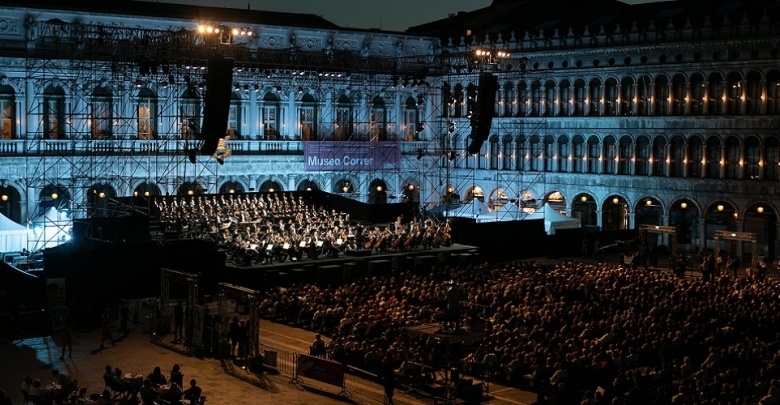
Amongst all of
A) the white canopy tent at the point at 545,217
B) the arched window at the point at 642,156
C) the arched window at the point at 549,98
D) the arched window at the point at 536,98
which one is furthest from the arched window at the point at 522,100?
the arched window at the point at 642,156

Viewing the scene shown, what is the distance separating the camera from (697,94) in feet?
173

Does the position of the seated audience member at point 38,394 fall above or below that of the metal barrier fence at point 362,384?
above

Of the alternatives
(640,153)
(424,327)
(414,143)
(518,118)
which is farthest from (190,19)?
(424,327)

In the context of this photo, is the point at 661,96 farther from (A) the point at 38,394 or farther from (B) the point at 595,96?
(A) the point at 38,394

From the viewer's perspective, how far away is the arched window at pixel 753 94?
50.1 meters

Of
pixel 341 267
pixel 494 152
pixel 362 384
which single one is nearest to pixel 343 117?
pixel 494 152

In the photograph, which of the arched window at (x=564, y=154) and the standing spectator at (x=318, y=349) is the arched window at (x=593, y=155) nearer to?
the arched window at (x=564, y=154)

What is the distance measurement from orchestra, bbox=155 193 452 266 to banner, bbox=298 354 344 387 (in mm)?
14267

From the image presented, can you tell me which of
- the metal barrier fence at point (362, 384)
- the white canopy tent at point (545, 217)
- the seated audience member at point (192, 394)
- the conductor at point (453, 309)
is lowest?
the metal barrier fence at point (362, 384)

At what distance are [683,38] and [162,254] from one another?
96.4 feet

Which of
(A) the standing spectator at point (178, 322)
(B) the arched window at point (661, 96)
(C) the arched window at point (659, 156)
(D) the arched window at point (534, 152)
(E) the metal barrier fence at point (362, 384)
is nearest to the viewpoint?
(E) the metal barrier fence at point (362, 384)

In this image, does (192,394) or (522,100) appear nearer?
(192,394)

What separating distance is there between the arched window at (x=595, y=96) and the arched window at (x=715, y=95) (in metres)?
6.74

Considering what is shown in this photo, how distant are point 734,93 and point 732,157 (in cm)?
310
